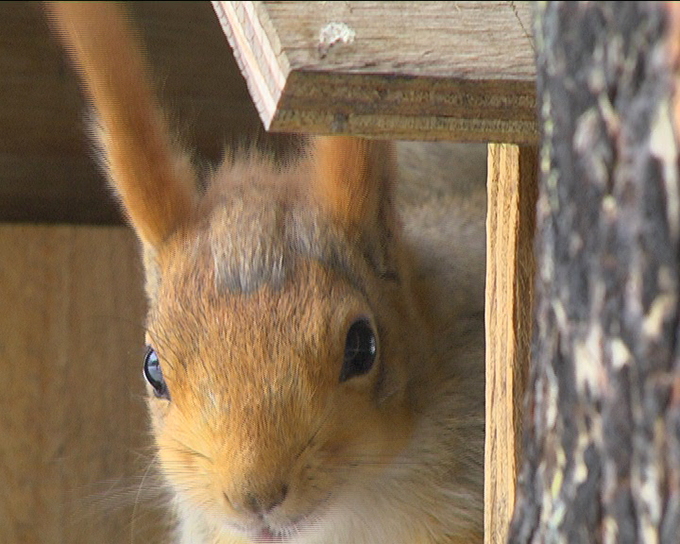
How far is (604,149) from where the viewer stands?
0.78 m

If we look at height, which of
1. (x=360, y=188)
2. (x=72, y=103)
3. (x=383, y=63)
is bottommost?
(x=72, y=103)

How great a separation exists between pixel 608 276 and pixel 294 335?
26.8 inches

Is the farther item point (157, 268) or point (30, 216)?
point (30, 216)

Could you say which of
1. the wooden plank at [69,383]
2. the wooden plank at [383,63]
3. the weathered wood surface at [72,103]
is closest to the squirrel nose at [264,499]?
the wooden plank at [383,63]

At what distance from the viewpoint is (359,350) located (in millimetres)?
1519

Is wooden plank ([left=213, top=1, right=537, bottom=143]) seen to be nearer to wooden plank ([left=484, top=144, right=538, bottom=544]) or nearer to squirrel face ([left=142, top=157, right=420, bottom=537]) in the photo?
wooden plank ([left=484, top=144, right=538, bottom=544])

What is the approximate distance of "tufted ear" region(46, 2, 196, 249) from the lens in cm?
134

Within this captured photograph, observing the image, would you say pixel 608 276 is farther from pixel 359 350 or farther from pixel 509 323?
pixel 359 350

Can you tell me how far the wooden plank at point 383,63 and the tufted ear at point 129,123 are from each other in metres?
0.25

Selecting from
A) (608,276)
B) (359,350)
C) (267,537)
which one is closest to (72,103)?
(359,350)

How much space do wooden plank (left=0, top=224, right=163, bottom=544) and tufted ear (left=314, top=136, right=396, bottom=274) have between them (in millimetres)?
804

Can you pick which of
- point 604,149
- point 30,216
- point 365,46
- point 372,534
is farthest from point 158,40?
point 604,149

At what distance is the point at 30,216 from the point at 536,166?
54.0 inches

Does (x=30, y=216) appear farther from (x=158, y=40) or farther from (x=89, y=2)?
(x=89, y=2)
